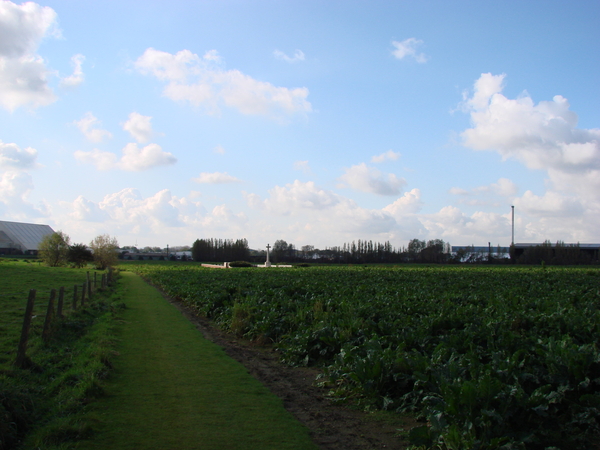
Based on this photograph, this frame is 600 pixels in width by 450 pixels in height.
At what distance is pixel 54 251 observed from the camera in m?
74.0

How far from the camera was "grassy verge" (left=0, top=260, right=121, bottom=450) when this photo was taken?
5.58 meters

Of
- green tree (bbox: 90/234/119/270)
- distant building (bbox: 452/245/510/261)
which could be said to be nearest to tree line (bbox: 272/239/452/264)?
distant building (bbox: 452/245/510/261)

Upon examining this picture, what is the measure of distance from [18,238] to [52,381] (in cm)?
14643

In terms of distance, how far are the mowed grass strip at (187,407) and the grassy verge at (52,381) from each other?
34 cm

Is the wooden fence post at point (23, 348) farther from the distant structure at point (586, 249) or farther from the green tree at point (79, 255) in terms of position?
the distant structure at point (586, 249)

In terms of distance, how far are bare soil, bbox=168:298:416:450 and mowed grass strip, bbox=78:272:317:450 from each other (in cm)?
24

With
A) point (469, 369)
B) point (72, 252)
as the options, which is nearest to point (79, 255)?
point (72, 252)

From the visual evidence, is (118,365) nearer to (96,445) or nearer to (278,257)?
(96,445)

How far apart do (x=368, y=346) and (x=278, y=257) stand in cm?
10641

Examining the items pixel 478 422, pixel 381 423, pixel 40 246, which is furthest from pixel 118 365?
pixel 40 246

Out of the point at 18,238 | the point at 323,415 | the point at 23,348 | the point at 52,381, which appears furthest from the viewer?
the point at 18,238

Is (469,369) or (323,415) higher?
(469,369)

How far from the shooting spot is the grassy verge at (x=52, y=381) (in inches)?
220

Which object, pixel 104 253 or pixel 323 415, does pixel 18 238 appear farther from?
pixel 323 415
